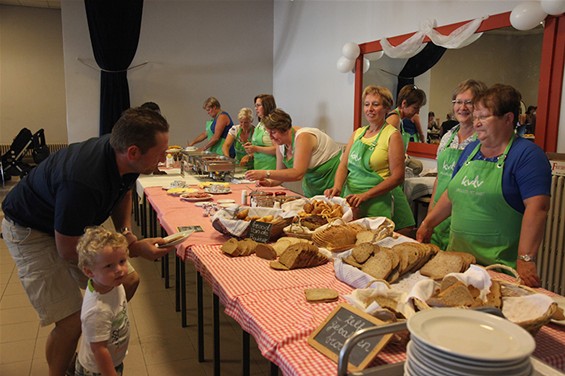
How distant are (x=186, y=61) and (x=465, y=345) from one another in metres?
6.81

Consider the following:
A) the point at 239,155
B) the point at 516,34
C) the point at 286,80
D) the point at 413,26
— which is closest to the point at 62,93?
A: the point at 286,80

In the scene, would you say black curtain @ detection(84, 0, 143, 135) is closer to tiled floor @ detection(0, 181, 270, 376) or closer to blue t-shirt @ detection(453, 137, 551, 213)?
tiled floor @ detection(0, 181, 270, 376)

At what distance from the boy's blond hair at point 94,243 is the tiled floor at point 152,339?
1175 millimetres

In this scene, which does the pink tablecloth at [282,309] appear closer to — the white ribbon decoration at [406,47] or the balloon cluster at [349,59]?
the white ribbon decoration at [406,47]

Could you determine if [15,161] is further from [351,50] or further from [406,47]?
[406,47]

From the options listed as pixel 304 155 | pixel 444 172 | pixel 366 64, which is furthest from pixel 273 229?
pixel 366 64

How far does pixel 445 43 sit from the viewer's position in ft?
12.3

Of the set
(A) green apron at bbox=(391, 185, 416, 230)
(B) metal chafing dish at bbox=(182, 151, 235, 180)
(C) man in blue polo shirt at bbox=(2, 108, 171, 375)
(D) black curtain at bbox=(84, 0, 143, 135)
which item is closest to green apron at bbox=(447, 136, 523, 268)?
(A) green apron at bbox=(391, 185, 416, 230)

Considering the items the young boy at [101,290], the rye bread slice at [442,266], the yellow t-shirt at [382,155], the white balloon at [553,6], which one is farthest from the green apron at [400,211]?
the young boy at [101,290]

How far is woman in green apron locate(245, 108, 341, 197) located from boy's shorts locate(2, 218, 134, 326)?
147cm

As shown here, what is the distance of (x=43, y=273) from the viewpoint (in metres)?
1.93

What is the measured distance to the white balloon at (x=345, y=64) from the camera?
499 centimetres

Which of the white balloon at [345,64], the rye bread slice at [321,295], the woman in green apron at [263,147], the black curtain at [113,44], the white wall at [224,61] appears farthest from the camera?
the black curtain at [113,44]

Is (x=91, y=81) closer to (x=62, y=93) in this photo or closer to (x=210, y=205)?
Result: (x=62, y=93)
